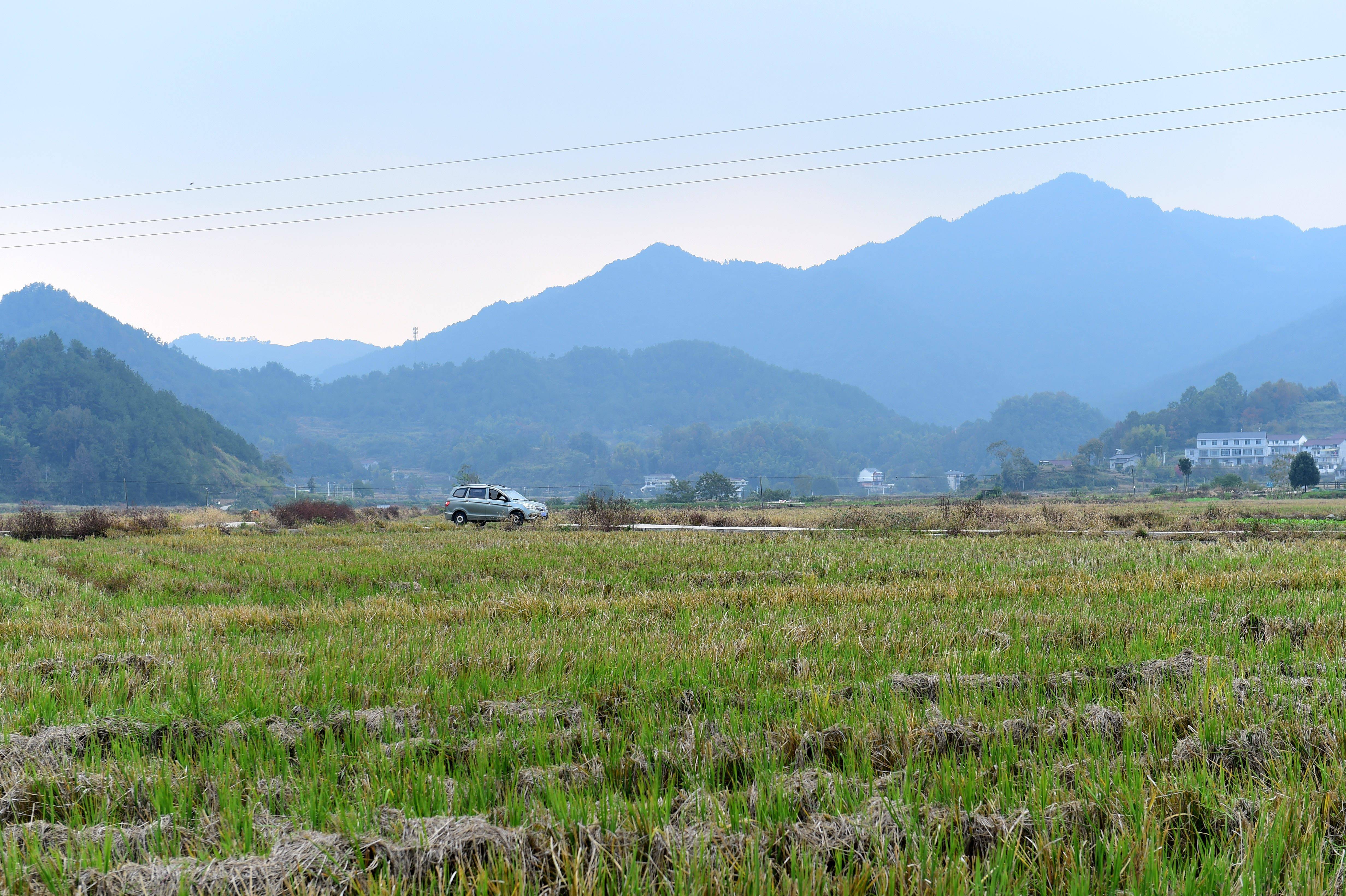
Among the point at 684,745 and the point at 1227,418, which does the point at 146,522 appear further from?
Result: the point at 1227,418

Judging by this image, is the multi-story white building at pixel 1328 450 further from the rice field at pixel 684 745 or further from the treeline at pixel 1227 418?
the rice field at pixel 684 745

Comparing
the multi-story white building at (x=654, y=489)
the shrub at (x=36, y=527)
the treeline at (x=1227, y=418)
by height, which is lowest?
the multi-story white building at (x=654, y=489)

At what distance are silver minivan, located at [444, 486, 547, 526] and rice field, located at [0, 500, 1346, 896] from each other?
28455 millimetres

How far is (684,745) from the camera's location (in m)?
4.46

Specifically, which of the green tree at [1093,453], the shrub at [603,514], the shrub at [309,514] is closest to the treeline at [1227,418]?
the green tree at [1093,453]

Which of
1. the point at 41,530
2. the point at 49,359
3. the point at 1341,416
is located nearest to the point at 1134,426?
the point at 1341,416

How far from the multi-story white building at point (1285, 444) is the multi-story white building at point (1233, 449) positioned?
1.06 m

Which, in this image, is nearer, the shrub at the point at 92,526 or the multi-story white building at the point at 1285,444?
the shrub at the point at 92,526

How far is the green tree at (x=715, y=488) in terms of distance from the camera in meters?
90.6

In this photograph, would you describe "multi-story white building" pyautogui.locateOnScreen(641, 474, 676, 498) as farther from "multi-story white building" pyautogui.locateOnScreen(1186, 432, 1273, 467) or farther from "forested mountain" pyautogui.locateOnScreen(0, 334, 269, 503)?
"multi-story white building" pyautogui.locateOnScreen(1186, 432, 1273, 467)

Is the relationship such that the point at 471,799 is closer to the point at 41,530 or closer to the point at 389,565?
the point at 389,565

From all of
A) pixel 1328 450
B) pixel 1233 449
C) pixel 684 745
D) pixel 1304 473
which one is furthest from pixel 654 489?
pixel 684 745

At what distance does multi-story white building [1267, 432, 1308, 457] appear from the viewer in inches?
6417

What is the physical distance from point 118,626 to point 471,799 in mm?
7461
